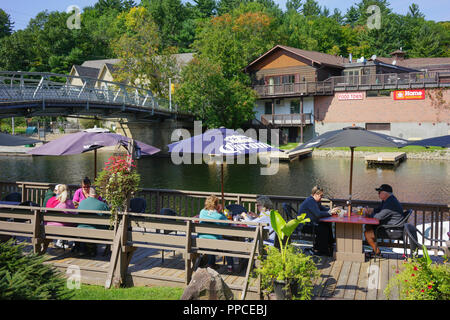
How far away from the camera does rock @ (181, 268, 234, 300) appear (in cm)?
482

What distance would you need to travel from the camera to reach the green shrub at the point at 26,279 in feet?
13.1

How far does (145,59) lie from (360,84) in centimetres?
2299

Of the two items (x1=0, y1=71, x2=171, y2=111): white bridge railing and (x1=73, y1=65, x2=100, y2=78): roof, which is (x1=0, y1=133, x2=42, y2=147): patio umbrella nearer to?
(x1=0, y1=71, x2=171, y2=111): white bridge railing

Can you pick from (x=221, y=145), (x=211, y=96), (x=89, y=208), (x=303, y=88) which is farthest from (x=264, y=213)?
(x=303, y=88)

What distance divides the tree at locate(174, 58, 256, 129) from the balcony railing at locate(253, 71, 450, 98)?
469cm

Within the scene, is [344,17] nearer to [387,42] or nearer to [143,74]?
[387,42]

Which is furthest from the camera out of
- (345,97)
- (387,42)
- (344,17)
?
(344,17)

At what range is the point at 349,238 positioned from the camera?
7469 mm

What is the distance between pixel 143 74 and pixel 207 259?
3808 cm

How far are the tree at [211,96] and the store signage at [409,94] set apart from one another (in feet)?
49.6

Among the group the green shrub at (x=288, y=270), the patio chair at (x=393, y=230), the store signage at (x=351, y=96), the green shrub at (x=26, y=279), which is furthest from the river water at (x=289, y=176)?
the green shrub at (x=26, y=279)

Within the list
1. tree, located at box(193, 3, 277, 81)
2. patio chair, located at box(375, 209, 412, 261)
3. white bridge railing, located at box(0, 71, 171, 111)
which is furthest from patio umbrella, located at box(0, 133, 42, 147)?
tree, located at box(193, 3, 277, 81)

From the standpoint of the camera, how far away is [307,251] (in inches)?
316
